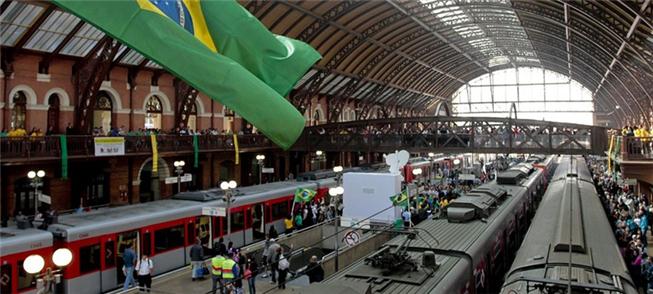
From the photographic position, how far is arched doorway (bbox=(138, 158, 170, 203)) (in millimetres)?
28766

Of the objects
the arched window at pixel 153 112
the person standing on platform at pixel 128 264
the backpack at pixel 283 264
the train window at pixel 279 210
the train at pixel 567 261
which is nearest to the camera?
the train at pixel 567 261

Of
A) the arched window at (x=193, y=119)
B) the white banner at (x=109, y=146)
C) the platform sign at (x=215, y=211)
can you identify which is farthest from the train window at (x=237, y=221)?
the arched window at (x=193, y=119)

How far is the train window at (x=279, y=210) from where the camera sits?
2378cm

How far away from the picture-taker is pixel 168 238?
58.4 ft

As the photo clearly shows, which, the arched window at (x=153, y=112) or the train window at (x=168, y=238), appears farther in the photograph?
the arched window at (x=153, y=112)

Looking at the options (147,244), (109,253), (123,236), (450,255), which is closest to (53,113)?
(147,244)

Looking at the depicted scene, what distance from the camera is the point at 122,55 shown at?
1001 inches

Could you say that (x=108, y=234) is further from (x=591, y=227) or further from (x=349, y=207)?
(x=591, y=227)

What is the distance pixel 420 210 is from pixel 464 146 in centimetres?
1061

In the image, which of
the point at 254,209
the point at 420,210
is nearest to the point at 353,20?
the point at 420,210

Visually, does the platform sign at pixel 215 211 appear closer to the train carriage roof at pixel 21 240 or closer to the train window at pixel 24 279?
the train carriage roof at pixel 21 240

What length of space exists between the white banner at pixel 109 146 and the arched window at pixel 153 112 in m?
5.66

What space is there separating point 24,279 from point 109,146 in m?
10.5

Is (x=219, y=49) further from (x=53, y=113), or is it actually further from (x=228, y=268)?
(x=53, y=113)
